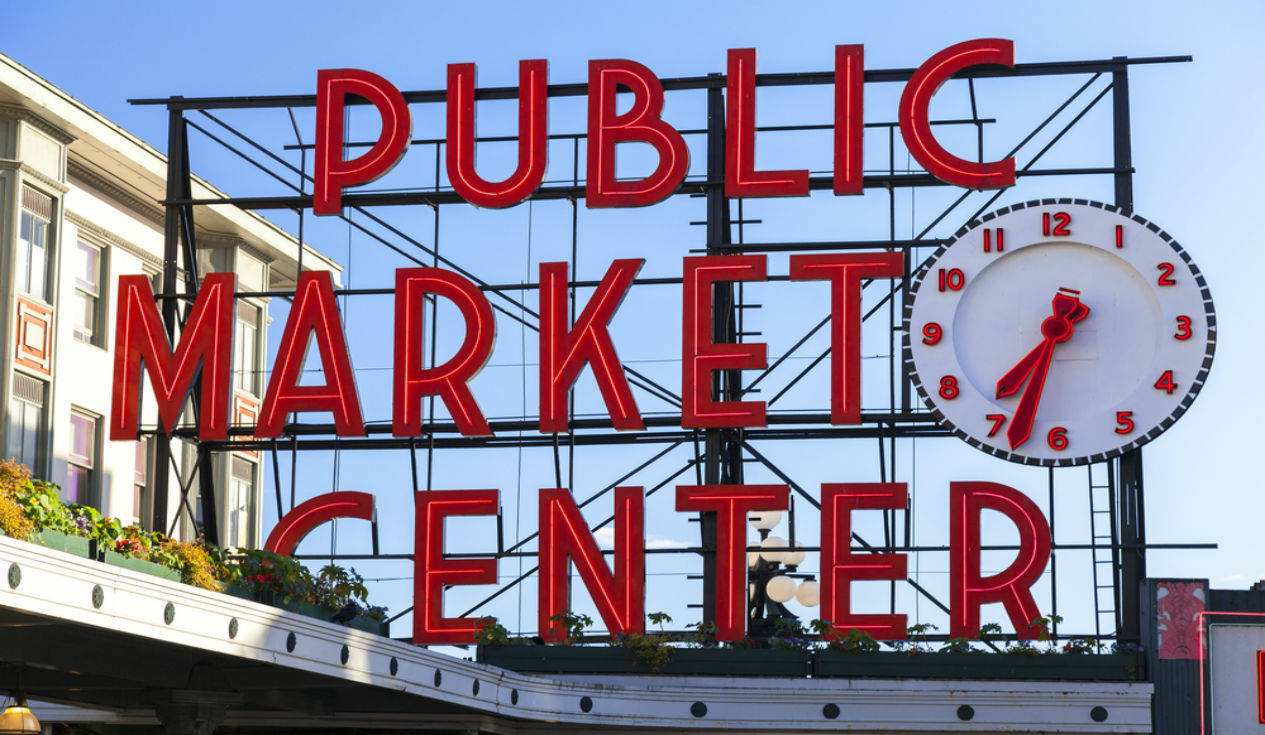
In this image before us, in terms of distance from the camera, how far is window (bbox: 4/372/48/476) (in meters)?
45.2

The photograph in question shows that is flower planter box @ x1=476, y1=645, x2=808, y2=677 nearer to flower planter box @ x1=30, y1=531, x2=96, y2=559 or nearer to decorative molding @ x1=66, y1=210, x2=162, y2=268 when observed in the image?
flower planter box @ x1=30, y1=531, x2=96, y2=559

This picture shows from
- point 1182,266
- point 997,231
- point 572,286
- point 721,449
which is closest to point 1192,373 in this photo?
point 1182,266

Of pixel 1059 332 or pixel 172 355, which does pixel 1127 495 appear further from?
pixel 172 355

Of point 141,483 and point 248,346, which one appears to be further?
point 248,346

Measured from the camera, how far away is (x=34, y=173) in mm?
45406

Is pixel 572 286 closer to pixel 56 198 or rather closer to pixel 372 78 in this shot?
pixel 372 78

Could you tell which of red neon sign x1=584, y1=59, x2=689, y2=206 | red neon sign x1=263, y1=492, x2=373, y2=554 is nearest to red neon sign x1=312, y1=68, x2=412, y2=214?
red neon sign x1=584, y1=59, x2=689, y2=206

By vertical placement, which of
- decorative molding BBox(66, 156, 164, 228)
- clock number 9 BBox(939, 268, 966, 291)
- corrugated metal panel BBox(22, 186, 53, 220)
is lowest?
clock number 9 BBox(939, 268, 966, 291)

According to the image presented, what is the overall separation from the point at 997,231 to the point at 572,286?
25.7 feet

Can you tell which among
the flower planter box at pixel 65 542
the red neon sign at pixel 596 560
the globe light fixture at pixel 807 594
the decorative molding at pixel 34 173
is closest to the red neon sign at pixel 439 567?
the red neon sign at pixel 596 560

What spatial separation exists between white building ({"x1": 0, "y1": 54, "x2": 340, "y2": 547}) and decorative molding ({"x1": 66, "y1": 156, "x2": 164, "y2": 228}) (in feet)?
0.12

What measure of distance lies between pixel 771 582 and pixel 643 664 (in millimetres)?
2900

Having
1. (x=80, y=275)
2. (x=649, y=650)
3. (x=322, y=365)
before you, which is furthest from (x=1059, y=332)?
(x=80, y=275)

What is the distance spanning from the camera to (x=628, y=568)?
35.7m
